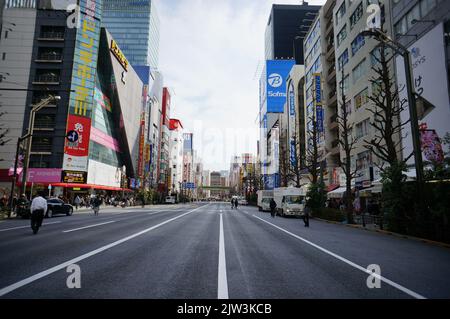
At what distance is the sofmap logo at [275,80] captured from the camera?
9550 centimetres

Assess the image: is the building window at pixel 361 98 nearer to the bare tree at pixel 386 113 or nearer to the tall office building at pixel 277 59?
the bare tree at pixel 386 113

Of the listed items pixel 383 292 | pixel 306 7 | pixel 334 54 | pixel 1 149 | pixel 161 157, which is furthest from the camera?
pixel 306 7

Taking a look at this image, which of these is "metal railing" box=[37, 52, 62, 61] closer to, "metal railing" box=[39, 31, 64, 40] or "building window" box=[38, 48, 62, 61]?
"building window" box=[38, 48, 62, 61]

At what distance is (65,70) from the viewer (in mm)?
50812

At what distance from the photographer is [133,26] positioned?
416 ft

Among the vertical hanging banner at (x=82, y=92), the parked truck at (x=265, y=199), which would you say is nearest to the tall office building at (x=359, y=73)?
the parked truck at (x=265, y=199)

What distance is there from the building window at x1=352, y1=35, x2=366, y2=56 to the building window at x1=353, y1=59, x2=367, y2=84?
1.99 m

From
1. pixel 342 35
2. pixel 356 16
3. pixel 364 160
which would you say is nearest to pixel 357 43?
pixel 356 16

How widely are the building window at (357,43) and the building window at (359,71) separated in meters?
1.99

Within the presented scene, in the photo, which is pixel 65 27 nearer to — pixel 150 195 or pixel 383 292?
pixel 150 195

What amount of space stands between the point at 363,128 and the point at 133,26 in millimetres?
122224

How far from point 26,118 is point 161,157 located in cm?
6052

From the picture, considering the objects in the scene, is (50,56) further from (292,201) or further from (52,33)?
(292,201)

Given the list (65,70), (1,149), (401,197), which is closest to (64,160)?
(1,149)
